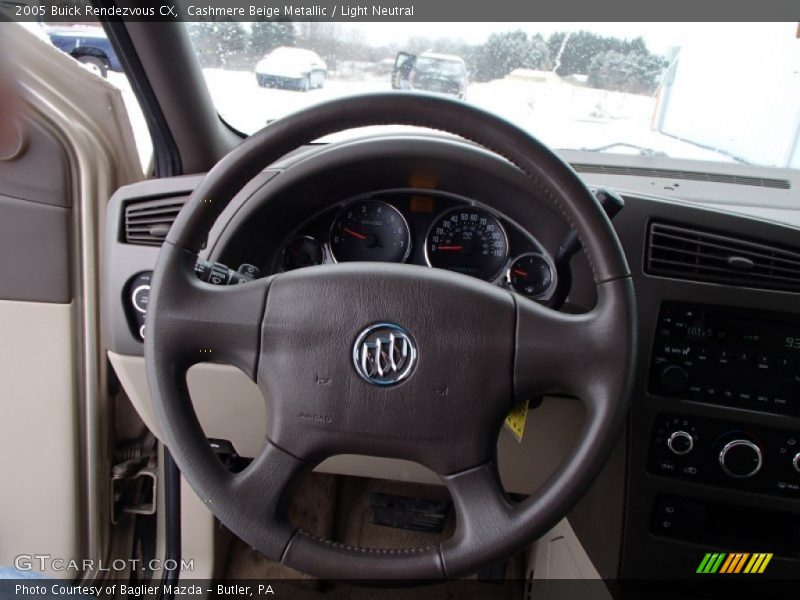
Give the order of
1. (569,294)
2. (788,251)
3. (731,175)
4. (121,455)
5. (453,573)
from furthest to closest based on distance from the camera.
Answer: (121,455)
(731,175)
(569,294)
(788,251)
(453,573)

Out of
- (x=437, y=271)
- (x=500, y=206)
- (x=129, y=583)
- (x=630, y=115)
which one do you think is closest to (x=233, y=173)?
(x=437, y=271)

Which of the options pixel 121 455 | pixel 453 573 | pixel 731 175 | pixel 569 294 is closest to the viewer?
pixel 453 573

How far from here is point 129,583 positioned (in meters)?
1.79

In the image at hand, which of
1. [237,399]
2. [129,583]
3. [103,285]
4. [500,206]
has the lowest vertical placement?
[129,583]

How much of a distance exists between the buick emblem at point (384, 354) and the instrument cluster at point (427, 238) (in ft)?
1.40

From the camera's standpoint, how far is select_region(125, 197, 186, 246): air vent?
1.28 meters

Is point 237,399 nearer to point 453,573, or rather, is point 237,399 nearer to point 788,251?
point 453,573

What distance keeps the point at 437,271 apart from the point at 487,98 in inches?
24.2


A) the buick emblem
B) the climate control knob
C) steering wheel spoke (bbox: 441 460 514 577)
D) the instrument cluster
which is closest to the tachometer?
the instrument cluster

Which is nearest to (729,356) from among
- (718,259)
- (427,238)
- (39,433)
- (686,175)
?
Answer: (718,259)

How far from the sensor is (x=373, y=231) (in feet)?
4.29

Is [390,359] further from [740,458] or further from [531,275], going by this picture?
[740,458]

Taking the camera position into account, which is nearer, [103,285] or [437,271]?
[437,271]

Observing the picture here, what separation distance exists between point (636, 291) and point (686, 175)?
0.46m
